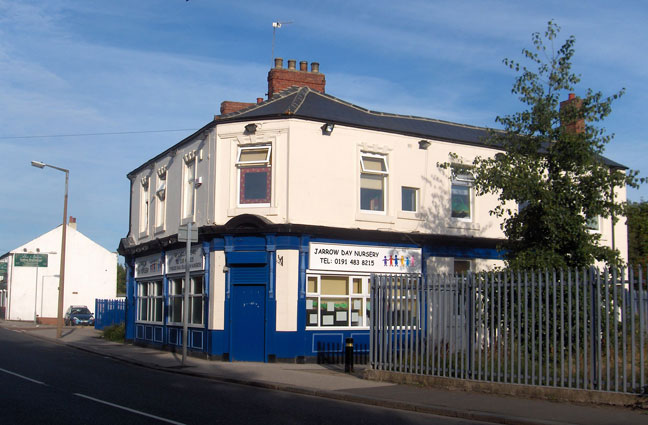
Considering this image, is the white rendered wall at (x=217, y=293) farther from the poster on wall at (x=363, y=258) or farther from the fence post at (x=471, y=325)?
the fence post at (x=471, y=325)

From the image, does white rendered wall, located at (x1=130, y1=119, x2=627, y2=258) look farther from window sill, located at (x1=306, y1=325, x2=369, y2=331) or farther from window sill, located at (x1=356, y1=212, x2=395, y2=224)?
window sill, located at (x1=306, y1=325, x2=369, y2=331)

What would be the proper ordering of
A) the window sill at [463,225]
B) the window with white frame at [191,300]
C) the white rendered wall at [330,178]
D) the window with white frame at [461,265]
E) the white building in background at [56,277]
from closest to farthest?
1. the white rendered wall at [330,178]
2. the window with white frame at [191,300]
3. the window sill at [463,225]
4. the window with white frame at [461,265]
5. the white building in background at [56,277]

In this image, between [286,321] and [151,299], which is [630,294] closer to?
[286,321]

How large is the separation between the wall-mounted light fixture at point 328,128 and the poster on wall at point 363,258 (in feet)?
11.4

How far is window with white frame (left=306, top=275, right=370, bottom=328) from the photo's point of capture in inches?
781

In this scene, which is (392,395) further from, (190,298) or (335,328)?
(190,298)

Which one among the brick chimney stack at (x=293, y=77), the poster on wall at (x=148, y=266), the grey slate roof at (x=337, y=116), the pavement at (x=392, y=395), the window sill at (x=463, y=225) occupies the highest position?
the brick chimney stack at (x=293, y=77)

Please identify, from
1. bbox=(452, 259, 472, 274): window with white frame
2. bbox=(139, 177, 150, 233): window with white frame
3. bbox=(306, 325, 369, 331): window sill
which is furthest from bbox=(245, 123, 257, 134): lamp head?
bbox=(139, 177, 150, 233): window with white frame

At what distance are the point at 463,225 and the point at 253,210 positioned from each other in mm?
7300

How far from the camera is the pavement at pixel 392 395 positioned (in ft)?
33.4

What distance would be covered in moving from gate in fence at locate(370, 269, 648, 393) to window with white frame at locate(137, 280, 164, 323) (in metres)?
13.0

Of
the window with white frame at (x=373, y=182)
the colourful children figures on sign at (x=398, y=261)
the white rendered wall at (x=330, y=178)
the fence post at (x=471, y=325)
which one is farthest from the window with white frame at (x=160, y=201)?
the fence post at (x=471, y=325)

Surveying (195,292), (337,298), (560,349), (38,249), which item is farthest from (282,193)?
(38,249)

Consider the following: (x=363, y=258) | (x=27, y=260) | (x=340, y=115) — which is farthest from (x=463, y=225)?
(x=27, y=260)
